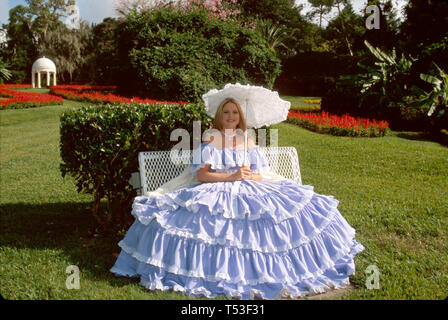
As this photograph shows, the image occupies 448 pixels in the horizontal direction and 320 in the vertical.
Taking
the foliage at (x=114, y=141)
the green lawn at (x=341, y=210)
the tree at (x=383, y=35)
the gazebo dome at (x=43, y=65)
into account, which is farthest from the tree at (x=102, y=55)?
the foliage at (x=114, y=141)

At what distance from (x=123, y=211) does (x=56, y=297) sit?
1722mm

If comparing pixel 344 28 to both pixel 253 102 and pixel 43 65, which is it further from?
pixel 253 102

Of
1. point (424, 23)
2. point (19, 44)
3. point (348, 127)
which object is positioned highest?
point (424, 23)

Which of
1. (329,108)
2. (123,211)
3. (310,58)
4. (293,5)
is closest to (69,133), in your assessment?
(123,211)

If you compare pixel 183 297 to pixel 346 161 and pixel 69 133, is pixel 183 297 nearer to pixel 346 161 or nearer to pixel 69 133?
pixel 69 133

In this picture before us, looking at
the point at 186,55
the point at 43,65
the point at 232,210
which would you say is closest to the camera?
the point at 232,210

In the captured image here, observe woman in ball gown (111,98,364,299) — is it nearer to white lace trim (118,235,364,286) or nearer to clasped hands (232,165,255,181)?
white lace trim (118,235,364,286)

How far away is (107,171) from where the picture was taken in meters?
4.36

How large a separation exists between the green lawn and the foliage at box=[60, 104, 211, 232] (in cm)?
67

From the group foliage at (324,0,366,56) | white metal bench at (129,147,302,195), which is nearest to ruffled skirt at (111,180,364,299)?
white metal bench at (129,147,302,195)

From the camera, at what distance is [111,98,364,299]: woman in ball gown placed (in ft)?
10.6

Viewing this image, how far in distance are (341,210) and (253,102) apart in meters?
2.34

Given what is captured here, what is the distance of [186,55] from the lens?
12.7m

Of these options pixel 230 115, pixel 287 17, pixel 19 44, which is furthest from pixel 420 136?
pixel 287 17
